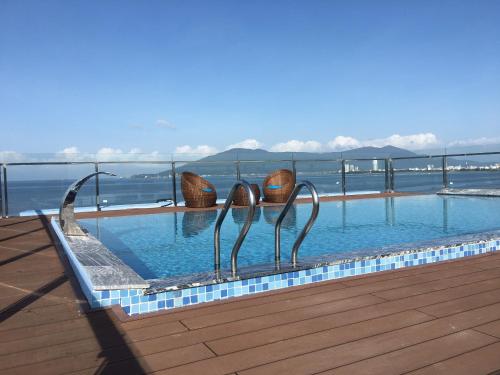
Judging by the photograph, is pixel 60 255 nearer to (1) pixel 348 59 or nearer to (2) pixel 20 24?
(2) pixel 20 24

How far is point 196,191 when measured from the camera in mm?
7484

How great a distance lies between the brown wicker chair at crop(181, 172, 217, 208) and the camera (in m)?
7.49

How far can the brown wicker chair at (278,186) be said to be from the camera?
8.12 meters

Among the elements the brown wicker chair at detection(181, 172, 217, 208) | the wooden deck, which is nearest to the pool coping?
the wooden deck

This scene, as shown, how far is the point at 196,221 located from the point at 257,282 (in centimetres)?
376

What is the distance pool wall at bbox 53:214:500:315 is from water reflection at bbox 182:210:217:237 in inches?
85.1

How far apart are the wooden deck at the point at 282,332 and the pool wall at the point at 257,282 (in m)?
0.10

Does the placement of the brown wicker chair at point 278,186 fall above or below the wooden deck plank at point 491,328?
above

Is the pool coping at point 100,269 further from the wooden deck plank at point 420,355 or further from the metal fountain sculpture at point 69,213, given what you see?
the wooden deck plank at point 420,355

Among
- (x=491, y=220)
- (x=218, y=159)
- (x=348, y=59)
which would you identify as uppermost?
(x=348, y=59)

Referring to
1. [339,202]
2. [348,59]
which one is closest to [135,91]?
[348,59]

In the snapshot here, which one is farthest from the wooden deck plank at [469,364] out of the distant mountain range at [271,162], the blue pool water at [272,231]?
the distant mountain range at [271,162]

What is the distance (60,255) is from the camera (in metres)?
3.50

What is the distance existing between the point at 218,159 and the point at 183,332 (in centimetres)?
815
